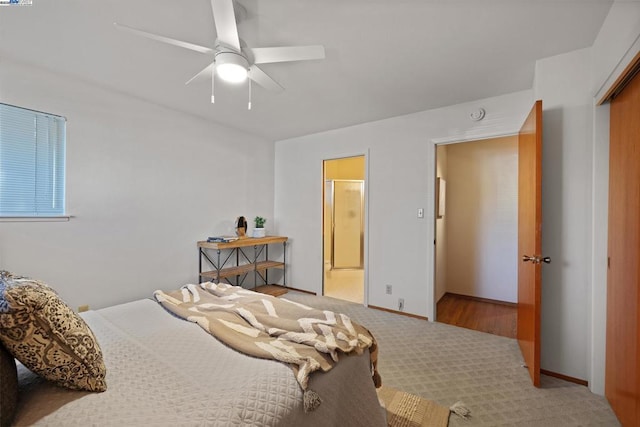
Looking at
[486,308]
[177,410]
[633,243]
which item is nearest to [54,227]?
[177,410]

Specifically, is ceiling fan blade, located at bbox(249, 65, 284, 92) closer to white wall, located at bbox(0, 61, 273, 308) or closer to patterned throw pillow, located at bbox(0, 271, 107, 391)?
patterned throw pillow, located at bbox(0, 271, 107, 391)

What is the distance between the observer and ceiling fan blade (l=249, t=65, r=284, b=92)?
1.84 meters

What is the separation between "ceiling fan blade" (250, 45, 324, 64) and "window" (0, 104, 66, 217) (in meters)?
2.05

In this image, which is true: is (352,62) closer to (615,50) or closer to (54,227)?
(615,50)

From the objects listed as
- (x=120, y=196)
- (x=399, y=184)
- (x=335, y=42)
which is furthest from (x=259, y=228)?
(x=335, y=42)

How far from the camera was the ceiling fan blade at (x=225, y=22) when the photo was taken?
1294 mm

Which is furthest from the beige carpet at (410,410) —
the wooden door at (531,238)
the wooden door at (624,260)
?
the wooden door at (624,260)

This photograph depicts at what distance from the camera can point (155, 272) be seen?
305 centimetres

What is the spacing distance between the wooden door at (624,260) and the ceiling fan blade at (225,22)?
2127mm

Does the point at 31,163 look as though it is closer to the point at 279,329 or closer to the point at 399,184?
the point at 279,329

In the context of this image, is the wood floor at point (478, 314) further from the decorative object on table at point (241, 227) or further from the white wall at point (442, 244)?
the decorative object on table at point (241, 227)

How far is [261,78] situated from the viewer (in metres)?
1.95

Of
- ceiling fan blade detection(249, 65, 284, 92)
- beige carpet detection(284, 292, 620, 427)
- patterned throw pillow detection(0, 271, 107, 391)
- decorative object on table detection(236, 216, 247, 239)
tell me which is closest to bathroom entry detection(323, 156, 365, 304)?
decorative object on table detection(236, 216, 247, 239)

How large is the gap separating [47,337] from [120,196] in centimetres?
232
